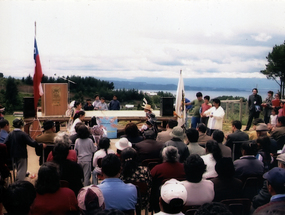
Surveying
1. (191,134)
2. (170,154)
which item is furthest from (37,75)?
(170,154)

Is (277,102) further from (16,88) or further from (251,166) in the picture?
(16,88)

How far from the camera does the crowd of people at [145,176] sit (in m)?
2.86

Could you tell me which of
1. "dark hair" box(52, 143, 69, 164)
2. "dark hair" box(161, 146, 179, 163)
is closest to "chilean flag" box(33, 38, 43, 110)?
"dark hair" box(52, 143, 69, 164)

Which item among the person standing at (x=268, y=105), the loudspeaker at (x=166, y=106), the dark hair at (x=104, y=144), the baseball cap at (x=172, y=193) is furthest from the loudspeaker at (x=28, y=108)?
the baseball cap at (x=172, y=193)

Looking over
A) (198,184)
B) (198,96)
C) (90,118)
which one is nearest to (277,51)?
(198,96)

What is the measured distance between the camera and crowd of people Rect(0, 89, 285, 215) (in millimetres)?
2857

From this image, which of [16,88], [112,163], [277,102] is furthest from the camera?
[16,88]

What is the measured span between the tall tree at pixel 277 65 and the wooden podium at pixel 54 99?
1290 centimetres

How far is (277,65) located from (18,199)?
1926cm

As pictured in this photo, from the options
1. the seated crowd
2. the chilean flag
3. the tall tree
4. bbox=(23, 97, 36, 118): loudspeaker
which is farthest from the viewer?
the tall tree

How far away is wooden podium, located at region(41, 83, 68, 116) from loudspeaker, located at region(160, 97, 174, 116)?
10.9ft

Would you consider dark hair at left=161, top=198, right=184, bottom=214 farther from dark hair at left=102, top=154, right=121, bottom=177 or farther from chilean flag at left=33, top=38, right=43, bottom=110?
chilean flag at left=33, top=38, right=43, bottom=110

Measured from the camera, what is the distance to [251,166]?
470 cm

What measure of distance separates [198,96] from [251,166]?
6669 mm
